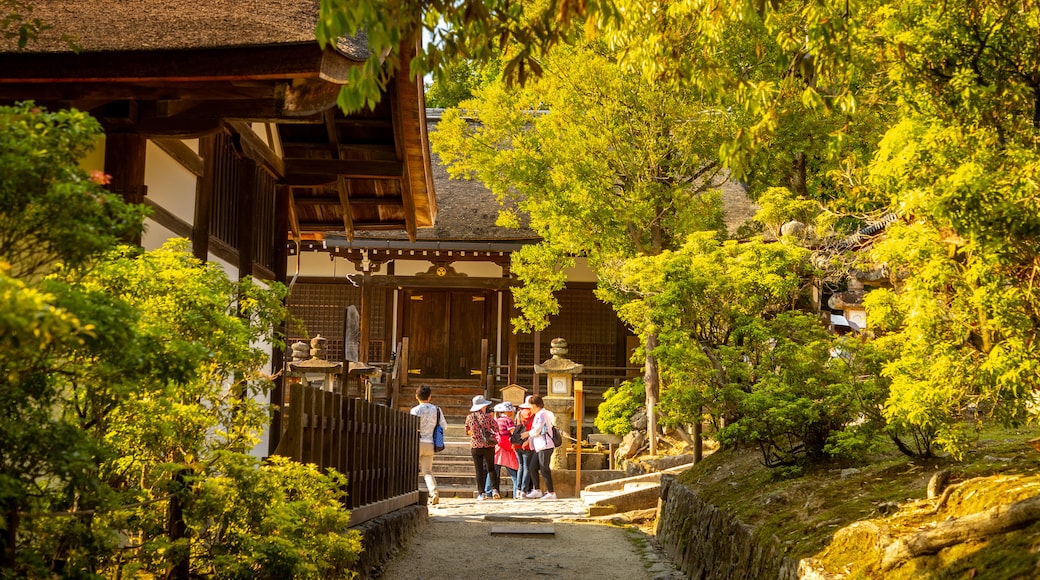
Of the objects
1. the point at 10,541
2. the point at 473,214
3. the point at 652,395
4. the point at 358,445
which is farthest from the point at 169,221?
the point at 473,214

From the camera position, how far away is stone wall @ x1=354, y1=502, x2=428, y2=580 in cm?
830

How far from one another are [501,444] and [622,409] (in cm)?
363

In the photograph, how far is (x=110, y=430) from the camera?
4500mm

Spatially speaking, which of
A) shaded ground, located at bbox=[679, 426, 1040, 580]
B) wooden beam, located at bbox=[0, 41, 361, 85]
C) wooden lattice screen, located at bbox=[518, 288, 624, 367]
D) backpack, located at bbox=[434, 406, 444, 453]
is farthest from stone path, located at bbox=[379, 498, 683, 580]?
wooden lattice screen, located at bbox=[518, 288, 624, 367]

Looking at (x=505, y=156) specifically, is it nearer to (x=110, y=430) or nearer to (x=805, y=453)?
(x=805, y=453)

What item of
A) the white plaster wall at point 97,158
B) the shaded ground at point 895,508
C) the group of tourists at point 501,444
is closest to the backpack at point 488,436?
the group of tourists at point 501,444

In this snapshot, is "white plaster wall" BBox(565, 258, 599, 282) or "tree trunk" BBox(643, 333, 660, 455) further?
"white plaster wall" BBox(565, 258, 599, 282)

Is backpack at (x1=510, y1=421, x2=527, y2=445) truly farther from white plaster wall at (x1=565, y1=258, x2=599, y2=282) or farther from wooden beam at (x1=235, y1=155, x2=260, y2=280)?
white plaster wall at (x1=565, y1=258, x2=599, y2=282)

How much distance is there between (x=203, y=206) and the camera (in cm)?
846

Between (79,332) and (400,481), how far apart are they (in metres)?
9.33

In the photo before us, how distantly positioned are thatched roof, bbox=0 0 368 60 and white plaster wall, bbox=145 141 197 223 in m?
1.13

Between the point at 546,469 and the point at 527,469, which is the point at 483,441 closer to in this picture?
the point at 527,469

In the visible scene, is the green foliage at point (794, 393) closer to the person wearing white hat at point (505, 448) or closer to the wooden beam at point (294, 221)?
the wooden beam at point (294, 221)

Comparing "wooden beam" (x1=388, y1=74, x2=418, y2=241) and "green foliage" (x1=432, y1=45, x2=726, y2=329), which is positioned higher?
"green foliage" (x1=432, y1=45, x2=726, y2=329)
